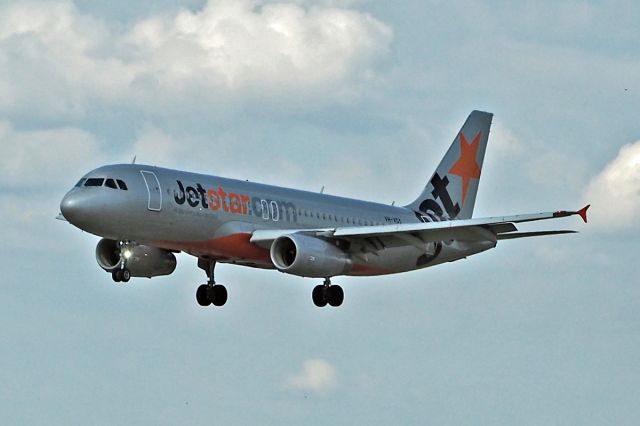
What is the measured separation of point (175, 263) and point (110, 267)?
2.99 m

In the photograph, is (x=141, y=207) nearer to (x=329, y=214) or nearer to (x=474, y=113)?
(x=329, y=214)

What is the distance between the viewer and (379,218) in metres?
73.8

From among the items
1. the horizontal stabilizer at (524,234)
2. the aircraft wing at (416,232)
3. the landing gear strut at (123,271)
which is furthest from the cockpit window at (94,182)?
the horizontal stabilizer at (524,234)

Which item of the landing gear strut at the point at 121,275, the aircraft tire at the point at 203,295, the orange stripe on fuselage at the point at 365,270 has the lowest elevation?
the landing gear strut at the point at 121,275

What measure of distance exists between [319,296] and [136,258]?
7767 millimetres

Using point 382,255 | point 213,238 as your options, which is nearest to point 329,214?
point 382,255

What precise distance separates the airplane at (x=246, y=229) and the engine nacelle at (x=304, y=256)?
4 cm

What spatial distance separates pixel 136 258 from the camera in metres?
67.6

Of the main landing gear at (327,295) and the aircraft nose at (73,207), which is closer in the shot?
the aircraft nose at (73,207)

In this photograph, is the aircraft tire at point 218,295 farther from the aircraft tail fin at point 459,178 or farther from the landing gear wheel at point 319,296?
the aircraft tail fin at point 459,178

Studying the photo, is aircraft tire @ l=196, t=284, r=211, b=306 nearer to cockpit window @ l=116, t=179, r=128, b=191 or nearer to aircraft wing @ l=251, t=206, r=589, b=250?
aircraft wing @ l=251, t=206, r=589, b=250

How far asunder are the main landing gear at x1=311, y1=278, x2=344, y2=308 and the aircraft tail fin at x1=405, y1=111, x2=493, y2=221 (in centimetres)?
1030

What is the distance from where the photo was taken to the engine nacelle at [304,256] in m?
65.2

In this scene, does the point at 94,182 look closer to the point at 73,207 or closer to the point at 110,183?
the point at 110,183
